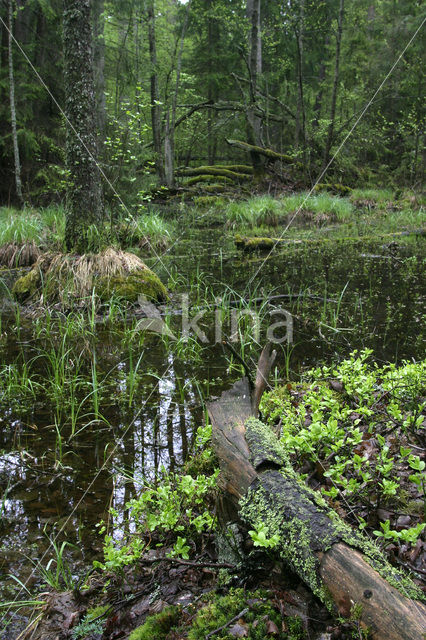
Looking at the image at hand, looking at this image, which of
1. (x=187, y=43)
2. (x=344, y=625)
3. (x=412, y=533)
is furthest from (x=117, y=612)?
(x=187, y=43)

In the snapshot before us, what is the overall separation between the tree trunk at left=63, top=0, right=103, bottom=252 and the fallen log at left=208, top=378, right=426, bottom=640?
518 cm

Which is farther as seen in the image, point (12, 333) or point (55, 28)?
point (55, 28)

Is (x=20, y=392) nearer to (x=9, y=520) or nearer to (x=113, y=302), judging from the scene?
(x=9, y=520)

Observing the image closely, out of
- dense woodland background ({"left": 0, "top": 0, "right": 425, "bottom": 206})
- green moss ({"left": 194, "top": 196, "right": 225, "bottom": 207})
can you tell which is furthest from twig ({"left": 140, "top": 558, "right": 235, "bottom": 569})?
green moss ({"left": 194, "top": 196, "right": 225, "bottom": 207})

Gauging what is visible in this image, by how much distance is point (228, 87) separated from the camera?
842 inches

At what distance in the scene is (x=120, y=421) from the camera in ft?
11.3

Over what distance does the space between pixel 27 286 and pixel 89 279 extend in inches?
39.5

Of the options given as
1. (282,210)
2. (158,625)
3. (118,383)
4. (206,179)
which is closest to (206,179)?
(206,179)

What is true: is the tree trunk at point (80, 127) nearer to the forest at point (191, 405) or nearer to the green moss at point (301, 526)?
the forest at point (191, 405)

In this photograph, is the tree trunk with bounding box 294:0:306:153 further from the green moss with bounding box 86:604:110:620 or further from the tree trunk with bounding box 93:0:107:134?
the green moss with bounding box 86:604:110:620

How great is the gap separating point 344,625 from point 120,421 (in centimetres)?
245

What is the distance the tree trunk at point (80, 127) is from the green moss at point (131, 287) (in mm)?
870

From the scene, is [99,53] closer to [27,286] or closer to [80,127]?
[80,127]

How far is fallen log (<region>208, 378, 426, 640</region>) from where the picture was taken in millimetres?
1220
